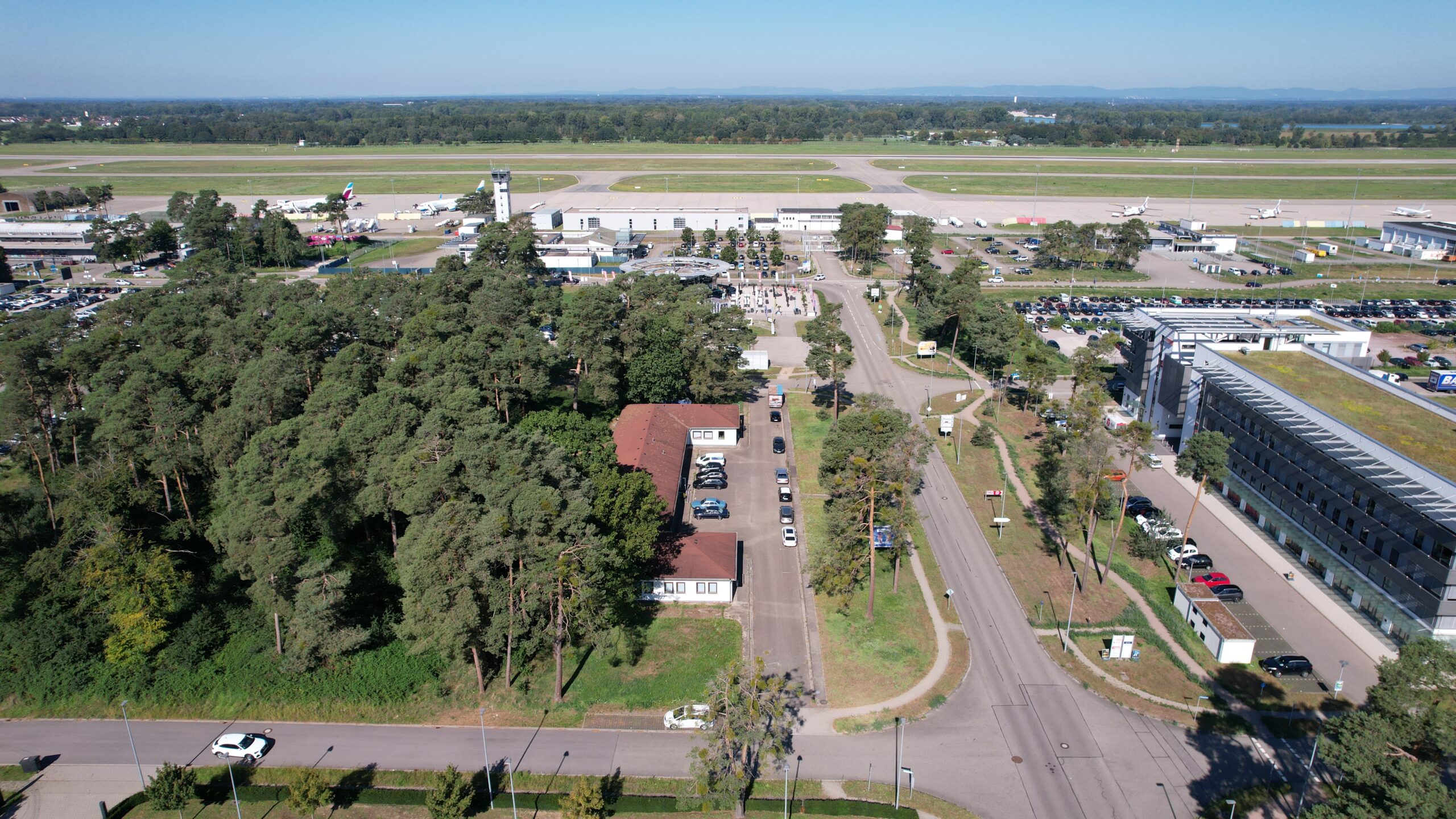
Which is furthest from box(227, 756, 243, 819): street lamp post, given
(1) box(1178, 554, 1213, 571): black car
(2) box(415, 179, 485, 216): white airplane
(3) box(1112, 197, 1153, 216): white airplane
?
(3) box(1112, 197, 1153, 216): white airplane

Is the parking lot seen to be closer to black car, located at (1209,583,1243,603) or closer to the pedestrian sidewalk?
black car, located at (1209,583,1243,603)

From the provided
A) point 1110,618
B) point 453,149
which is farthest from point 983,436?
point 453,149

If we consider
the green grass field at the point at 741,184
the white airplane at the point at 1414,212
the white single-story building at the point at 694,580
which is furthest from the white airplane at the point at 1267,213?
the white single-story building at the point at 694,580

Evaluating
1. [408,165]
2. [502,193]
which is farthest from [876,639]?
[408,165]

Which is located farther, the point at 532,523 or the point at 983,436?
the point at 983,436

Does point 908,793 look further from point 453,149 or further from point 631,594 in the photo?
point 453,149

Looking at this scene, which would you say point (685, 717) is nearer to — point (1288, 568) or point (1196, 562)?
A: point (1196, 562)
